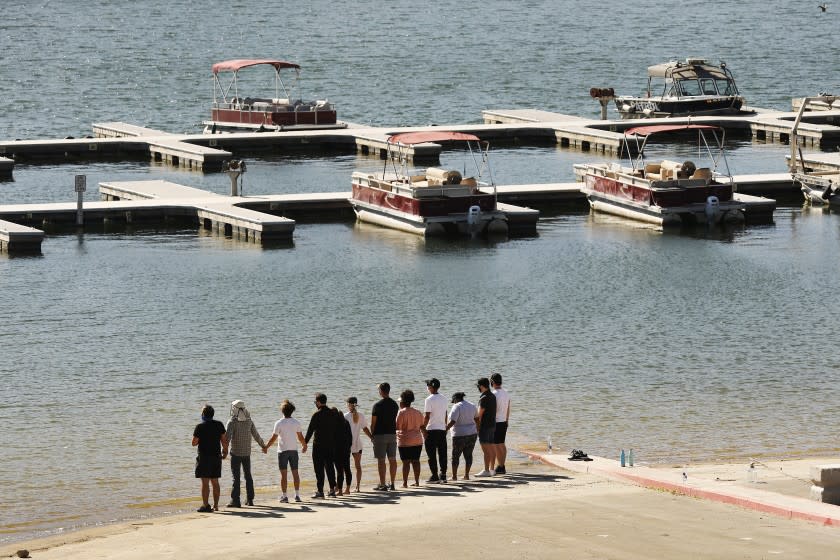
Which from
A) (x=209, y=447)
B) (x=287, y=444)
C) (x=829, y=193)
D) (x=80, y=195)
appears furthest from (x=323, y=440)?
(x=829, y=193)

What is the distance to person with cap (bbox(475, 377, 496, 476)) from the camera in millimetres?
23047

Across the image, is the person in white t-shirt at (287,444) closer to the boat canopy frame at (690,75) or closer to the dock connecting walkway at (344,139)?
the dock connecting walkway at (344,139)

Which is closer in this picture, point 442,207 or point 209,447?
point 209,447

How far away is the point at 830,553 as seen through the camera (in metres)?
18.1

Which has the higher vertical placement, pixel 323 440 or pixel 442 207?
pixel 442 207

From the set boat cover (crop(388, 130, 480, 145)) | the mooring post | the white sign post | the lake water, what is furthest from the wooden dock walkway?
boat cover (crop(388, 130, 480, 145))

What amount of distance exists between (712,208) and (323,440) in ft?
91.7

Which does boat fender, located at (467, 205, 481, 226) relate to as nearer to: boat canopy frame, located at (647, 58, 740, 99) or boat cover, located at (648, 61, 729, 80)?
boat canopy frame, located at (647, 58, 740, 99)

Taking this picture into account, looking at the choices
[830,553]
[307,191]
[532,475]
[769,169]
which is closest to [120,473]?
[532,475]

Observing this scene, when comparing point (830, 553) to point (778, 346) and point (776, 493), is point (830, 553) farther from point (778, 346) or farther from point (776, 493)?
point (778, 346)

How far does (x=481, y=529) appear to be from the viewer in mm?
19594

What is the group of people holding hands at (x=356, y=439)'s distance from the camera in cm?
2175

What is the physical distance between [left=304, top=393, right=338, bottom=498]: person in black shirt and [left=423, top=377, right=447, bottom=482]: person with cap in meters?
1.31

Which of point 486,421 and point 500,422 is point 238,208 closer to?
point 500,422
